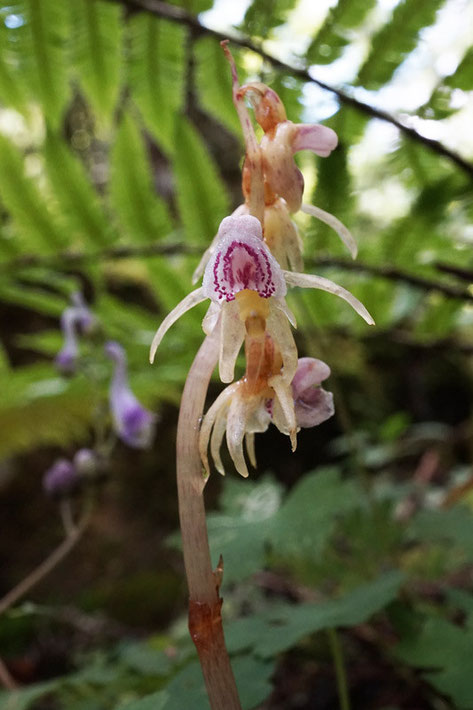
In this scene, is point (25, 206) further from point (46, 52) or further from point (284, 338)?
point (284, 338)

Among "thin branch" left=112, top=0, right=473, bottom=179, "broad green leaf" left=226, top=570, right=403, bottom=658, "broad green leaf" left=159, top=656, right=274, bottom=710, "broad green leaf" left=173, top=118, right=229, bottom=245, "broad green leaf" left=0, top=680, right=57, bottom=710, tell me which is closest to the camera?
"broad green leaf" left=159, top=656, right=274, bottom=710

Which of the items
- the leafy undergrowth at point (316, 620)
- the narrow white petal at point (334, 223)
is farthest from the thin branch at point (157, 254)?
the narrow white petal at point (334, 223)

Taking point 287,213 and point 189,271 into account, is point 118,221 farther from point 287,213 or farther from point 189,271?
point 287,213

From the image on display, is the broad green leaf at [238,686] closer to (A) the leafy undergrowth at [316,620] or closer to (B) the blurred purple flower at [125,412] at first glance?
(A) the leafy undergrowth at [316,620]

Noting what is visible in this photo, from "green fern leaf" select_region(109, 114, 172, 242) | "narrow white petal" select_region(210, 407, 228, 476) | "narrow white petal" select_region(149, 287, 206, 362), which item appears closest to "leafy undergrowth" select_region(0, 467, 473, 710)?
"narrow white petal" select_region(210, 407, 228, 476)

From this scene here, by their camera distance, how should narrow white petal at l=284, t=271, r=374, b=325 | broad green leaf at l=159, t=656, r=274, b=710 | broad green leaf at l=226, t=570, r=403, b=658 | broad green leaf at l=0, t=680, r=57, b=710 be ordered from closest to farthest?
narrow white petal at l=284, t=271, r=374, b=325 < broad green leaf at l=159, t=656, r=274, b=710 < broad green leaf at l=226, t=570, r=403, b=658 < broad green leaf at l=0, t=680, r=57, b=710

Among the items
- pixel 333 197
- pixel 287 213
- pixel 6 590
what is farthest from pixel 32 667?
pixel 287 213

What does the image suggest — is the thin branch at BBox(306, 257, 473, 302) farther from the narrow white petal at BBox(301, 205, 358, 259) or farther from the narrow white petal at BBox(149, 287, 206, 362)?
the narrow white petal at BBox(149, 287, 206, 362)
